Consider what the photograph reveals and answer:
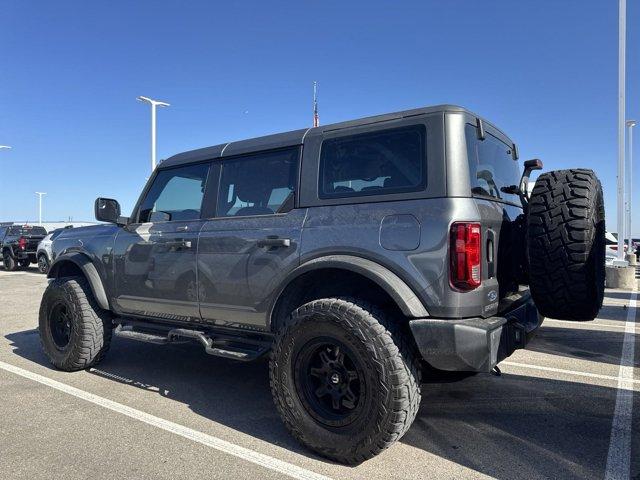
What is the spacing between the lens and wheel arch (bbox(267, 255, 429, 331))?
9.04 feet

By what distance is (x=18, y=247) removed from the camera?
18.9 metres

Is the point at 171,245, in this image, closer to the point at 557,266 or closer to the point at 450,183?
the point at 450,183

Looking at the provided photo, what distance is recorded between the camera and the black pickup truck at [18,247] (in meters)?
18.8

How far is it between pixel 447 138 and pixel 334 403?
1.77m

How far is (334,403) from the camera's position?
2.99 metres

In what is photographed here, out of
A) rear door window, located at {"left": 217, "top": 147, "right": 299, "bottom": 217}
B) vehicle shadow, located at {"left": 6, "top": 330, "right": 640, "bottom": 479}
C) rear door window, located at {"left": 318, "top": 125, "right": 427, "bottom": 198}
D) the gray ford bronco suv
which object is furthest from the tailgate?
rear door window, located at {"left": 318, "top": 125, "right": 427, "bottom": 198}

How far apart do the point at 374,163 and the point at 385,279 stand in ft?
2.68

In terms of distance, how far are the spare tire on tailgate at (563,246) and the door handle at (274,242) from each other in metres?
1.56

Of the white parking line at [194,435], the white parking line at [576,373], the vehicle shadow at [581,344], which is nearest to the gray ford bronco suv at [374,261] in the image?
the white parking line at [194,435]

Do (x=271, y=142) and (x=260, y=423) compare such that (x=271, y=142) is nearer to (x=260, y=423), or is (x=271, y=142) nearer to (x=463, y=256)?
(x=463, y=256)

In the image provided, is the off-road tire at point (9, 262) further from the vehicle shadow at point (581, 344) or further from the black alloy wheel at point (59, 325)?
the vehicle shadow at point (581, 344)

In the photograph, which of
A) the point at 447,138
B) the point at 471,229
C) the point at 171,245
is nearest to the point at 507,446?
the point at 471,229

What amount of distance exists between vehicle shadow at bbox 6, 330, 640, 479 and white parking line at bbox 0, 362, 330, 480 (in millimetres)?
221

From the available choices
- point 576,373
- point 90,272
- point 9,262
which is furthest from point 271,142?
point 9,262
